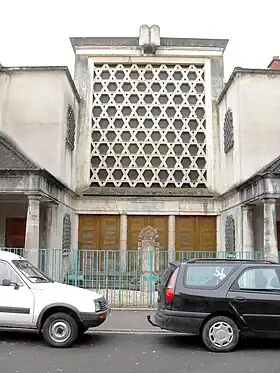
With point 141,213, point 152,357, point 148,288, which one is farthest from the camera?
point 141,213

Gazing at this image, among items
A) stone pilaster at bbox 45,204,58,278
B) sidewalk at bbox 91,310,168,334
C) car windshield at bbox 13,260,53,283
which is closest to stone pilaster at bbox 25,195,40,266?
stone pilaster at bbox 45,204,58,278

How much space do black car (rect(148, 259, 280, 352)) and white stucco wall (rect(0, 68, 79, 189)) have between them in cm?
1066

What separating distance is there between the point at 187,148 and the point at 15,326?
593 inches

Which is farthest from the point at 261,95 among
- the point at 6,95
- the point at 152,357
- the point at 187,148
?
the point at 152,357

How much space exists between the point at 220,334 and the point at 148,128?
15.2 m

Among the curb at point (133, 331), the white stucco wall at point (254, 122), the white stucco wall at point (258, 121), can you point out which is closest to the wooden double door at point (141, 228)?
the white stucco wall at point (254, 122)

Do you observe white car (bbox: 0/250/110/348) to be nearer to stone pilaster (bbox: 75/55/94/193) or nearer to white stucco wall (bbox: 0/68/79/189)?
white stucco wall (bbox: 0/68/79/189)

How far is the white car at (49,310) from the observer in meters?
8.76

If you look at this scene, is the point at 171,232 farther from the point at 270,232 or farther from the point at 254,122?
the point at 270,232

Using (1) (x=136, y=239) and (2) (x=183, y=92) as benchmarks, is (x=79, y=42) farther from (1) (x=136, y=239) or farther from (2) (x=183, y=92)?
(1) (x=136, y=239)

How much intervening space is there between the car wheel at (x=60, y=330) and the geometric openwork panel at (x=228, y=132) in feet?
42.0

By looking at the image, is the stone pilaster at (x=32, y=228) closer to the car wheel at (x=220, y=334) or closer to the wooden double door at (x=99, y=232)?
the wooden double door at (x=99, y=232)

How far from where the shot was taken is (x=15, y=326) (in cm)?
889

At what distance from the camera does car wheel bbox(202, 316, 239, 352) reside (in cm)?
844
